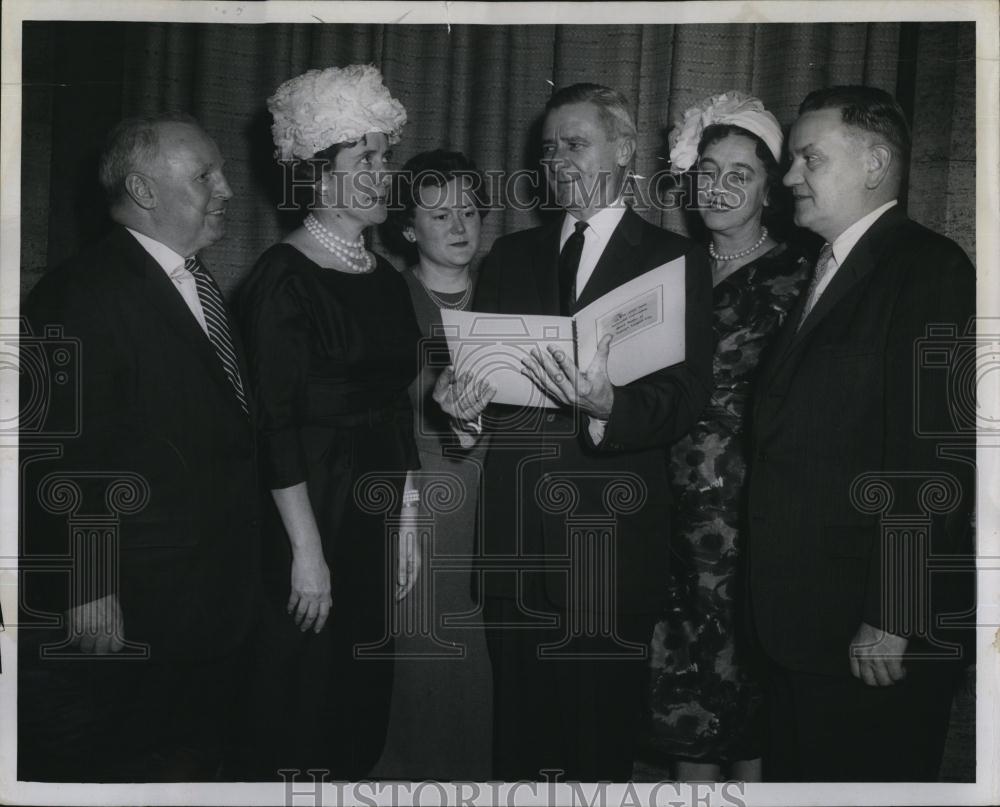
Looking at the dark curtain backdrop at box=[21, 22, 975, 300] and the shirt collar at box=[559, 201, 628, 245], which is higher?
the dark curtain backdrop at box=[21, 22, 975, 300]

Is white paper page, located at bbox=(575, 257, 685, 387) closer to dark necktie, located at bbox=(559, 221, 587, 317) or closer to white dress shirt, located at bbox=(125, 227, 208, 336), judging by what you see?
dark necktie, located at bbox=(559, 221, 587, 317)

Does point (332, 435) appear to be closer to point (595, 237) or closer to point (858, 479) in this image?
point (595, 237)

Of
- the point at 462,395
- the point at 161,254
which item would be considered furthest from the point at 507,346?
the point at 161,254

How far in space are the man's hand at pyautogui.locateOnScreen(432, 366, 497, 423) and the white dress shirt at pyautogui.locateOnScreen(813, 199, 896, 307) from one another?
A: 810 mm

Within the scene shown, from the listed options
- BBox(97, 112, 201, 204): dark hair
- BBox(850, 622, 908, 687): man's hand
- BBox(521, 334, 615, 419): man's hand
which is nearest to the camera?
BBox(521, 334, 615, 419): man's hand

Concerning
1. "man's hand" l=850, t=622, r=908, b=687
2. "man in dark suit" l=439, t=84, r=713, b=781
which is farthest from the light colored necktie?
"man's hand" l=850, t=622, r=908, b=687

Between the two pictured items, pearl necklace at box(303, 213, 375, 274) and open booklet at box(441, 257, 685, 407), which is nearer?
open booklet at box(441, 257, 685, 407)

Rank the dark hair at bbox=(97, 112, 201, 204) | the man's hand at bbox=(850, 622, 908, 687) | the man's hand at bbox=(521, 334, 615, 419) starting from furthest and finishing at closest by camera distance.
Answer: the dark hair at bbox=(97, 112, 201, 204)
the man's hand at bbox=(850, 622, 908, 687)
the man's hand at bbox=(521, 334, 615, 419)

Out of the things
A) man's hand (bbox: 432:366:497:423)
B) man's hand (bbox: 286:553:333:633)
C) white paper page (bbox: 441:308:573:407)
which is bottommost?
man's hand (bbox: 286:553:333:633)

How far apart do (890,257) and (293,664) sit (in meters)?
1.73

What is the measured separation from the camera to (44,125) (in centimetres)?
261

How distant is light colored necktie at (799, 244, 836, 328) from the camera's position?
244cm

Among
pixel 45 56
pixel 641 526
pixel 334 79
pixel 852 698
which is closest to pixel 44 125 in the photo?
pixel 45 56

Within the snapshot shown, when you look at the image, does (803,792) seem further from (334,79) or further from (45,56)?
(45,56)
